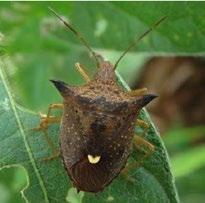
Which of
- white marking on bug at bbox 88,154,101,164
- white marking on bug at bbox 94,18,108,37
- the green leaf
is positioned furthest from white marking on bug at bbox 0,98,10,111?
white marking on bug at bbox 94,18,108,37

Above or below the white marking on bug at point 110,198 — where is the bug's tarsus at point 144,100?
above

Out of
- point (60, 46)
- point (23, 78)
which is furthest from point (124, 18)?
point (23, 78)

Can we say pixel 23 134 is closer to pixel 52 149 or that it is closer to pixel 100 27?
pixel 52 149

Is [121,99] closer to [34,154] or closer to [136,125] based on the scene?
[136,125]

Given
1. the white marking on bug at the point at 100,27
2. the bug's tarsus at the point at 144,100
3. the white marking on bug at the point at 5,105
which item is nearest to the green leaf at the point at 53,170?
the white marking on bug at the point at 5,105

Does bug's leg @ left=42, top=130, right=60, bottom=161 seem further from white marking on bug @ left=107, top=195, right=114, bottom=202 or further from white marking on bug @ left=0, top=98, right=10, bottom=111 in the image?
white marking on bug @ left=107, top=195, right=114, bottom=202

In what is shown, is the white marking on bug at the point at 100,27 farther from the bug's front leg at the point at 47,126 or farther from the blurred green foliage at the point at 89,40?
the bug's front leg at the point at 47,126
